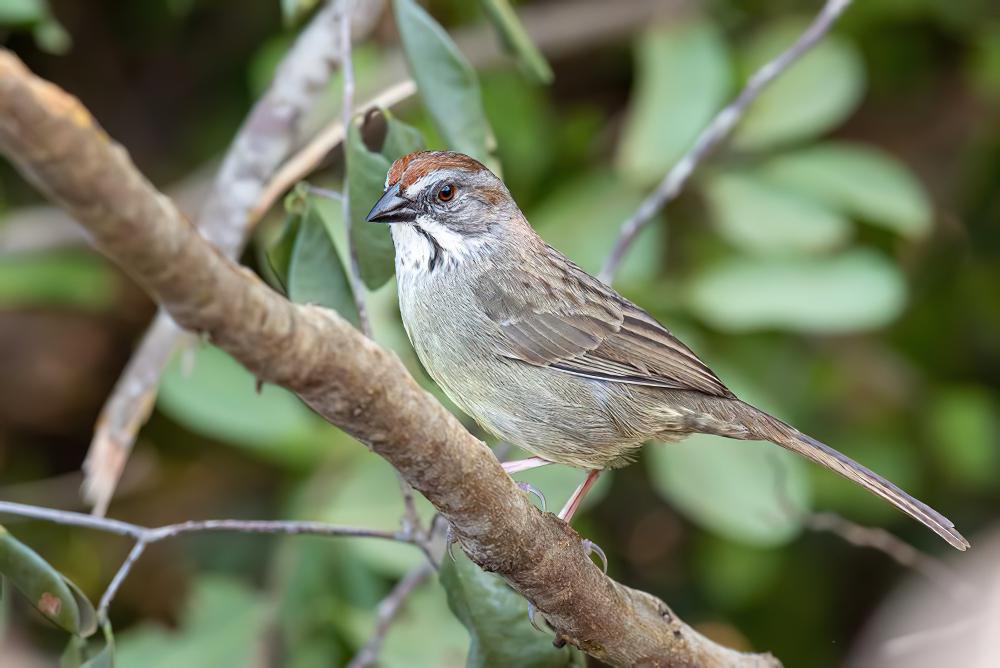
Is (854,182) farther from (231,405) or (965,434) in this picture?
(231,405)

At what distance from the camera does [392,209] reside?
3.10 m

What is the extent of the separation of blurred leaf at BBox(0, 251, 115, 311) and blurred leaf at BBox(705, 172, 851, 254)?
237cm

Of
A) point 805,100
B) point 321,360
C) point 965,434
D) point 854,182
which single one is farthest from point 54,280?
point 965,434

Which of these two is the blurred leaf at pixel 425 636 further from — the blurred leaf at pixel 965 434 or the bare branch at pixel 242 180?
the blurred leaf at pixel 965 434

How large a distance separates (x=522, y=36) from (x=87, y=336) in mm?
3074

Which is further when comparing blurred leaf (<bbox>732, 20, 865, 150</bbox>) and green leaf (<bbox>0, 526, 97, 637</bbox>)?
blurred leaf (<bbox>732, 20, 865, 150</bbox>)

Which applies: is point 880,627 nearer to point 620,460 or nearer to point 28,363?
point 620,460

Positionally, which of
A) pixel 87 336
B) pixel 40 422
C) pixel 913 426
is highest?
pixel 913 426

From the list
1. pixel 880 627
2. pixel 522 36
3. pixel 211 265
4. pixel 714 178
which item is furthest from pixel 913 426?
pixel 211 265

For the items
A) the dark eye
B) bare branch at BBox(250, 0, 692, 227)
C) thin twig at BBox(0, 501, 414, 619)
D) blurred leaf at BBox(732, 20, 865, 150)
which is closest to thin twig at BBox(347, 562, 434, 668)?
thin twig at BBox(0, 501, 414, 619)

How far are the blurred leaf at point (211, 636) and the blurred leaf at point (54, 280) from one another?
1.27 metres

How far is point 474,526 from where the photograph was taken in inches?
90.0

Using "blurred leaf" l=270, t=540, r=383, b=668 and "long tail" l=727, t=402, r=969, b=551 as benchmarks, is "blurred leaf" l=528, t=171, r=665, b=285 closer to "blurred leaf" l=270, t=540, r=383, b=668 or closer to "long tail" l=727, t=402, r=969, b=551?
"long tail" l=727, t=402, r=969, b=551

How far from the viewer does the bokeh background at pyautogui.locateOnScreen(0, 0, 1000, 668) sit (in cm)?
398
